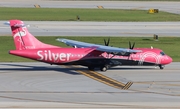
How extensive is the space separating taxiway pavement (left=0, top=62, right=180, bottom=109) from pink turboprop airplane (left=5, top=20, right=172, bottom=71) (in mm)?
909

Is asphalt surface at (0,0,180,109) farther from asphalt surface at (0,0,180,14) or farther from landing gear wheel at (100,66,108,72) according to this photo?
asphalt surface at (0,0,180,14)

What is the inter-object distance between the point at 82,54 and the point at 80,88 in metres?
7.07

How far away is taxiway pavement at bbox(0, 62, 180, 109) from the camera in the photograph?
104 feet

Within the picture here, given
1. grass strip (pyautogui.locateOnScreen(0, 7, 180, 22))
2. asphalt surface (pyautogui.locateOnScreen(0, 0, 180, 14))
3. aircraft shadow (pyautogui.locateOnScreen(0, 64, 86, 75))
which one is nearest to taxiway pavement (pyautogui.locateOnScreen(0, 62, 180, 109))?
aircraft shadow (pyautogui.locateOnScreen(0, 64, 86, 75))

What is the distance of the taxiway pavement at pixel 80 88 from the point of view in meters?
31.8

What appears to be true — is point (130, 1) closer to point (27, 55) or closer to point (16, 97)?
point (27, 55)

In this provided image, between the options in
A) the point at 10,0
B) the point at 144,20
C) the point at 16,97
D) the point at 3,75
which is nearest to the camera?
the point at 16,97

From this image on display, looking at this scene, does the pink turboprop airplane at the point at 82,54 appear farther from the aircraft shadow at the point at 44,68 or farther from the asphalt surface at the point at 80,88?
Answer: the aircraft shadow at the point at 44,68

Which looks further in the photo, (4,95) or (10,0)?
(10,0)

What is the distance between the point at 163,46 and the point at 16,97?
99.0 feet

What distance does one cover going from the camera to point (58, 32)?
233 feet

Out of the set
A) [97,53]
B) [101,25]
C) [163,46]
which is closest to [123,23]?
[101,25]

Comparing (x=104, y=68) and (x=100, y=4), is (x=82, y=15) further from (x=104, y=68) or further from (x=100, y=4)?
(x=104, y=68)

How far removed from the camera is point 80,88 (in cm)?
3703
